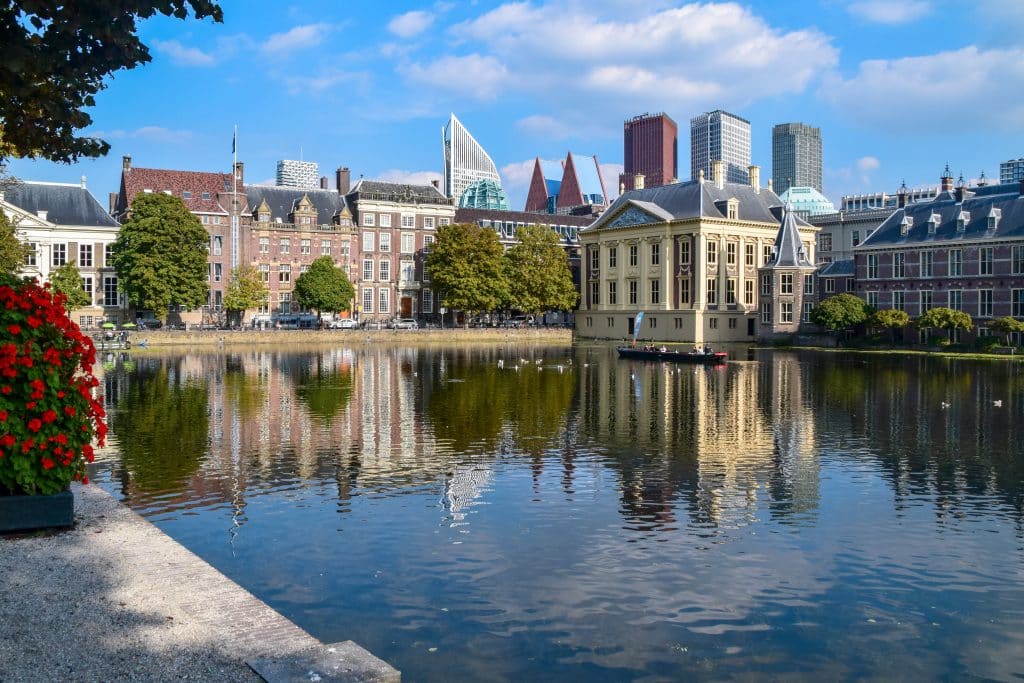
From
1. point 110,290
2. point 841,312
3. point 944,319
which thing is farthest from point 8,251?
point 944,319

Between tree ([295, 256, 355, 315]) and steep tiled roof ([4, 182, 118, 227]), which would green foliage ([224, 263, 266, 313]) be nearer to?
tree ([295, 256, 355, 315])

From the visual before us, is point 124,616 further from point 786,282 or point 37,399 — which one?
point 786,282

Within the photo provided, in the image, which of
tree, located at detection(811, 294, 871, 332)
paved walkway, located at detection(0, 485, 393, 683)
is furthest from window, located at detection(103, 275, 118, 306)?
paved walkway, located at detection(0, 485, 393, 683)

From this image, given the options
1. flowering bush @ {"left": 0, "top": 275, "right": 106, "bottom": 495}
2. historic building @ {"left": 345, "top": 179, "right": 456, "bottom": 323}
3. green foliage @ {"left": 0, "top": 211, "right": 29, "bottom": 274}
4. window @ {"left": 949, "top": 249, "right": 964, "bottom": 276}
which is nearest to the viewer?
flowering bush @ {"left": 0, "top": 275, "right": 106, "bottom": 495}

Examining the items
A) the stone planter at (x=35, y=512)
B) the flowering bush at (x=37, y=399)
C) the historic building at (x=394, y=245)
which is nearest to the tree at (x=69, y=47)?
the flowering bush at (x=37, y=399)

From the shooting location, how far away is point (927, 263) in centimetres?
8975

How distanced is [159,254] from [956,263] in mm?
76338

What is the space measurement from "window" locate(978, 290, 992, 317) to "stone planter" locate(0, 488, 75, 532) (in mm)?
85776

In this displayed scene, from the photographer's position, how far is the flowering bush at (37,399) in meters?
14.8

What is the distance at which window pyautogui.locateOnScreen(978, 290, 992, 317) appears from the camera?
278 ft

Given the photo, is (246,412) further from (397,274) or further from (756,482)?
(397,274)

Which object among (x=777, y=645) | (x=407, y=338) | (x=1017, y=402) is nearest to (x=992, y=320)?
(x=1017, y=402)

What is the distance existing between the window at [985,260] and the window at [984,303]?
1801 mm

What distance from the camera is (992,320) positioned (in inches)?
3216
